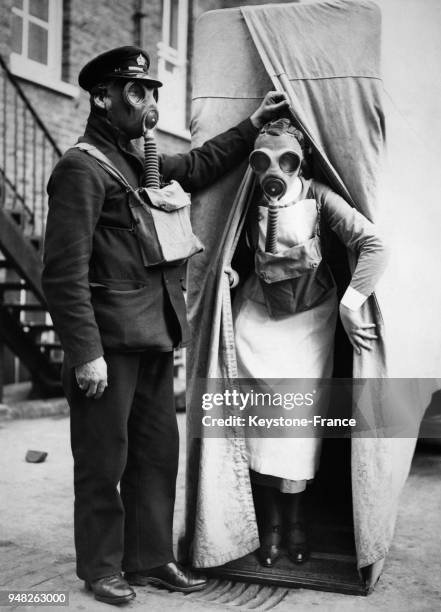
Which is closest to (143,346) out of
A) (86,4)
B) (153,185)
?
(153,185)

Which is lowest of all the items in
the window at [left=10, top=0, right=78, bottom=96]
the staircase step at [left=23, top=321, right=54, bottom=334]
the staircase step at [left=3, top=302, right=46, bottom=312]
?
the staircase step at [left=23, top=321, right=54, bottom=334]

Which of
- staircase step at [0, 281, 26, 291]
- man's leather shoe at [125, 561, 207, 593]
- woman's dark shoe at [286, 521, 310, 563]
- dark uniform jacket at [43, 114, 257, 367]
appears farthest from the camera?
staircase step at [0, 281, 26, 291]

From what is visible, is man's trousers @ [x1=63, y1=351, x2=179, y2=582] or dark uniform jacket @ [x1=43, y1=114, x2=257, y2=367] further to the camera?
man's trousers @ [x1=63, y1=351, x2=179, y2=582]

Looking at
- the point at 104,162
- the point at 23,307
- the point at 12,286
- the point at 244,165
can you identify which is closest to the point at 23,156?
the point at 12,286

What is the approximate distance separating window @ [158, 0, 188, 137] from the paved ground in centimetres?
612

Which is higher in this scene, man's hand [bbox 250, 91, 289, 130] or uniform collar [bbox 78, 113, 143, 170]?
man's hand [bbox 250, 91, 289, 130]

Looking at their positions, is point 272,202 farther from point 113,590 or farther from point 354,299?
point 113,590

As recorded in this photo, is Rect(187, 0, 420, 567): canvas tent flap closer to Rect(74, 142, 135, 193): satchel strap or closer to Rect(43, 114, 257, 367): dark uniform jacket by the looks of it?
Rect(43, 114, 257, 367): dark uniform jacket

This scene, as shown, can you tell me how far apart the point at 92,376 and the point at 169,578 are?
3.06 feet

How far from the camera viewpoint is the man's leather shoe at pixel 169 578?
3.21 m

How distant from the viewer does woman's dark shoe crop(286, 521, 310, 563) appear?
11.0 ft

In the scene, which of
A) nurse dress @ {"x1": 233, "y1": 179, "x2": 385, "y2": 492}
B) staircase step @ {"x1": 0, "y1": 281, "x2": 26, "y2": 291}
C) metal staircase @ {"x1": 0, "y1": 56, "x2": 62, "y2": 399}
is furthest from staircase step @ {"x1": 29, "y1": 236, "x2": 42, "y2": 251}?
nurse dress @ {"x1": 233, "y1": 179, "x2": 385, "y2": 492}

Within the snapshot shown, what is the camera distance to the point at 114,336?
298cm

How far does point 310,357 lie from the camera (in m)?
3.29
